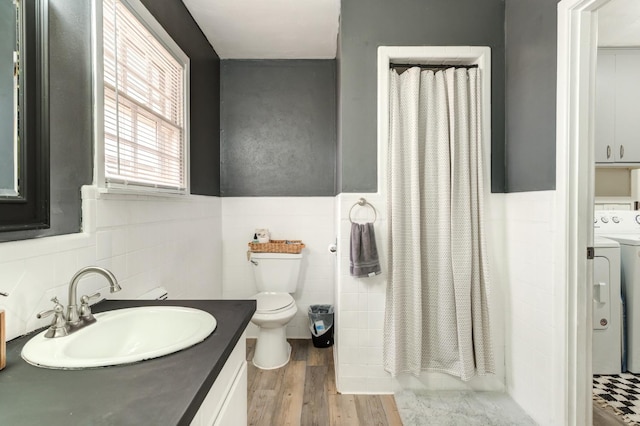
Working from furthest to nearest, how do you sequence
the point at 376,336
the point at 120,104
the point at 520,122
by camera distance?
the point at 376,336 < the point at 520,122 < the point at 120,104

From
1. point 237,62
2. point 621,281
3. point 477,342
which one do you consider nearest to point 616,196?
point 621,281

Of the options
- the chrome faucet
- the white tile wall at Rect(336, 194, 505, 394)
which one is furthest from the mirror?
the white tile wall at Rect(336, 194, 505, 394)

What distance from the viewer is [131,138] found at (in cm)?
152

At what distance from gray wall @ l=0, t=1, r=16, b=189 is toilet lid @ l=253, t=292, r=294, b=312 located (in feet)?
5.47

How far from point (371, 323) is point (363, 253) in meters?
0.46

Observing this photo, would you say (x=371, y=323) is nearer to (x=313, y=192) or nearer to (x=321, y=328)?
(x=321, y=328)

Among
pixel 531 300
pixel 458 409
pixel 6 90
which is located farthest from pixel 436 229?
pixel 6 90

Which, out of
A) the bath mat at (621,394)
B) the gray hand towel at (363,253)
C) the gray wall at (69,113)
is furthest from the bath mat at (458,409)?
the gray wall at (69,113)

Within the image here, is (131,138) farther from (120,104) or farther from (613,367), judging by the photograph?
(613,367)

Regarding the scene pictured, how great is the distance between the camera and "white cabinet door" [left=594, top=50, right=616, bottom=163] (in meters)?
2.44

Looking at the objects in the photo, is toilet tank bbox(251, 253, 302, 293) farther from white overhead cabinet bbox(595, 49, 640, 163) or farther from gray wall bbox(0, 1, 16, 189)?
white overhead cabinet bbox(595, 49, 640, 163)

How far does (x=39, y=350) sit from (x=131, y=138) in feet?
3.35

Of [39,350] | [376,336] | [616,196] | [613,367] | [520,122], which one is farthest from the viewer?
[616,196]

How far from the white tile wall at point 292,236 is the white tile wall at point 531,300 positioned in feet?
4.60
